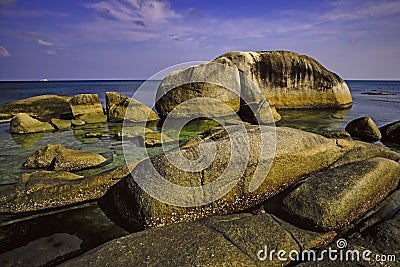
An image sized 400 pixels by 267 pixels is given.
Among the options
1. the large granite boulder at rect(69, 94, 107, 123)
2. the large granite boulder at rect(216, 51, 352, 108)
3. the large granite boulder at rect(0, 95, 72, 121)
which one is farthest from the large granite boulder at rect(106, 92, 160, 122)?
the large granite boulder at rect(216, 51, 352, 108)

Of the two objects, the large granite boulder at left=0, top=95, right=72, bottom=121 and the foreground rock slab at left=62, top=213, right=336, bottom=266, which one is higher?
the foreground rock slab at left=62, top=213, right=336, bottom=266

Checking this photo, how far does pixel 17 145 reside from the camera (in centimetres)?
899

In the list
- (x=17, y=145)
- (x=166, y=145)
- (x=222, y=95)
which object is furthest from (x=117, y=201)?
(x=222, y=95)

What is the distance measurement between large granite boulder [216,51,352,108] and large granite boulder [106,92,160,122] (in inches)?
260

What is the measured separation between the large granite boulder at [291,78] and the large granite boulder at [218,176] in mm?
13248

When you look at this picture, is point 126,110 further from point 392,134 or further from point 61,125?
point 392,134

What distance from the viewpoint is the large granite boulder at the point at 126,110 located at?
1305cm

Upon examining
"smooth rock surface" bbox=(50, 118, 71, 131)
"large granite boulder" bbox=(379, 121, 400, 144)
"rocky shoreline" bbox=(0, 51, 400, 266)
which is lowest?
"smooth rock surface" bbox=(50, 118, 71, 131)

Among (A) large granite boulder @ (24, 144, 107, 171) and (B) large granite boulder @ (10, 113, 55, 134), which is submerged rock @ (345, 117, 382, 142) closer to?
(A) large granite boulder @ (24, 144, 107, 171)

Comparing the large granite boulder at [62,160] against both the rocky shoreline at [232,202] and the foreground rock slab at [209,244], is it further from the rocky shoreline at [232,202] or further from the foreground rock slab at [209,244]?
the foreground rock slab at [209,244]

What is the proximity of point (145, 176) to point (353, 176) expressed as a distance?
2.83 metres

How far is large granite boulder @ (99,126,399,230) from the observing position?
3.87 metres

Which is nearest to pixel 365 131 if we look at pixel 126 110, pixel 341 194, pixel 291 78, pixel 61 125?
pixel 341 194

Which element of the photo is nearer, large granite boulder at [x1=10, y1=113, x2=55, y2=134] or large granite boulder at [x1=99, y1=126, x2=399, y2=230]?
large granite boulder at [x1=99, y1=126, x2=399, y2=230]
